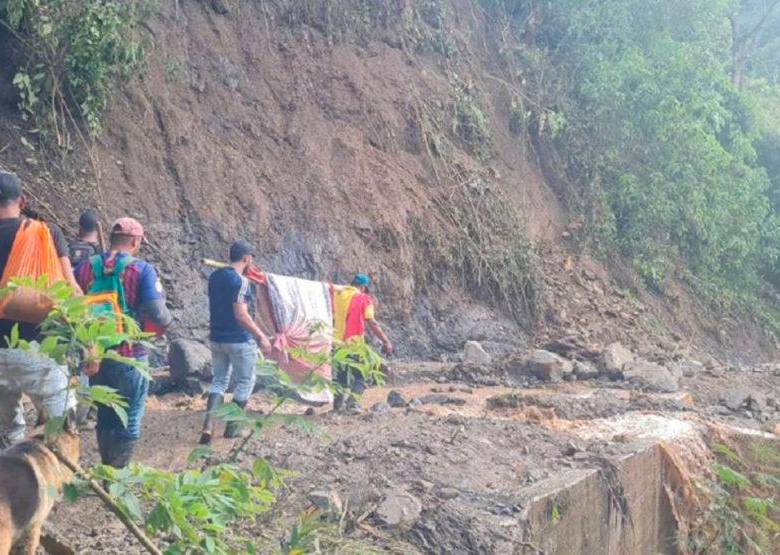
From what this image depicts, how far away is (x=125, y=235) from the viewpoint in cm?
505

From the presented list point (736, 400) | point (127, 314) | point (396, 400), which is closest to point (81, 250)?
point (127, 314)

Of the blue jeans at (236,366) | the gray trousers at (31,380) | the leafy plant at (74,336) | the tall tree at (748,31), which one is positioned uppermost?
the tall tree at (748,31)

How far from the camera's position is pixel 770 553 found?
8.12 metres

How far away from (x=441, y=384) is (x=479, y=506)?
597 cm

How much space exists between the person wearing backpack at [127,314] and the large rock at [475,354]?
7927 mm

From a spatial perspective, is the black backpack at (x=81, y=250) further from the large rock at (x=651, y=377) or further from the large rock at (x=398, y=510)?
the large rock at (x=651, y=377)

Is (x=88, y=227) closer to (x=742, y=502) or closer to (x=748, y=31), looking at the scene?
(x=742, y=502)

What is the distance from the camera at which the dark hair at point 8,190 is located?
15.1 ft

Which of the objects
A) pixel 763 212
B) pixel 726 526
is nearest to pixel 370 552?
pixel 726 526

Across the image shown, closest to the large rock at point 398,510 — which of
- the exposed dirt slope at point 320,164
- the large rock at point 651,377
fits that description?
the exposed dirt slope at point 320,164

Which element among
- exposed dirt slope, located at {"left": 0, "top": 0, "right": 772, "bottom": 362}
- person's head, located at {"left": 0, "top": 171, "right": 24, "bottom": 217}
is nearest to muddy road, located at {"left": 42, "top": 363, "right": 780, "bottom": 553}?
person's head, located at {"left": 0, "top": 171, "right": 24, "bottom": 217}

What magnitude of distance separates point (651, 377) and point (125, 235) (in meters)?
8.33

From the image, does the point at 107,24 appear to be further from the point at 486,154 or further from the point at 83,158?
the point at 486,154

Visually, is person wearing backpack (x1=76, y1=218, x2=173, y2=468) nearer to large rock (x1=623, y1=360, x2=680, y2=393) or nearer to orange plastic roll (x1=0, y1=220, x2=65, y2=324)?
orange plastic roll (x1=0, y1=220, x2=65, y2=324)
